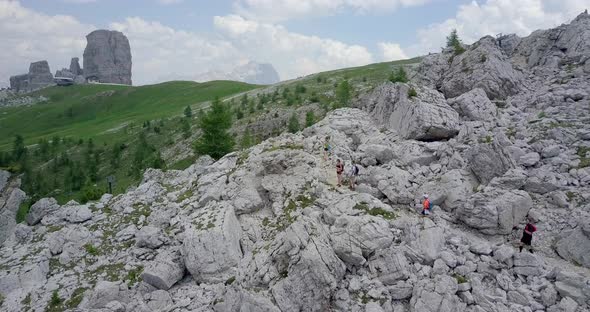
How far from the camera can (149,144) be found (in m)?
89.7

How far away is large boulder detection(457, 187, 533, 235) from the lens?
21547mm

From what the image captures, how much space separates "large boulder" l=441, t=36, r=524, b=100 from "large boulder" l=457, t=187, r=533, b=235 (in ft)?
71.9

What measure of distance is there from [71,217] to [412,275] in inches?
1135

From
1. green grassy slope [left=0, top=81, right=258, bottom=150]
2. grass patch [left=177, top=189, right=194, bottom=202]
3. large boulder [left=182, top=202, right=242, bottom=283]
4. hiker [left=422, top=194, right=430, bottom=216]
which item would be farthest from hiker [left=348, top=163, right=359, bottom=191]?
green grassy slope [left=0, top=81, right=258, bottom=150]

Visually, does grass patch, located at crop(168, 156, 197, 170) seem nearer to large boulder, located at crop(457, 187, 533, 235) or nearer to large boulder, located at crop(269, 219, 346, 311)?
large boulder, located at crop(269, 219, 346, 311)

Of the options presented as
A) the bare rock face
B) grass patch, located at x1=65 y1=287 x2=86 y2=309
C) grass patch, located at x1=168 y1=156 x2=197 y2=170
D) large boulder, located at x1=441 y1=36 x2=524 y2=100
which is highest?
the bare rock face

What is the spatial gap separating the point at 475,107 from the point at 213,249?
94.5 ft

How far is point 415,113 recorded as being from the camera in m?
33.6

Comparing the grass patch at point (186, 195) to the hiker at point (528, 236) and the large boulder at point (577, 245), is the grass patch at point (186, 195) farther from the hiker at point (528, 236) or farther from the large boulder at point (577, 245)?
the large boulder at point (577, 245)

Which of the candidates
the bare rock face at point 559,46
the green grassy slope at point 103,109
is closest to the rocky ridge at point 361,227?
the bare rock face at point 559,46

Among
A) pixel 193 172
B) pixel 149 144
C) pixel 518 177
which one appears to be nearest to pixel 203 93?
pixel 149 144

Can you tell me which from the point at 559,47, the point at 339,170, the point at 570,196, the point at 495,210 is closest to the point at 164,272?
the point at 339,170

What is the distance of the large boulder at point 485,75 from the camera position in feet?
132

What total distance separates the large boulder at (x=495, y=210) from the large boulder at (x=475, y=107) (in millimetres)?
13474
